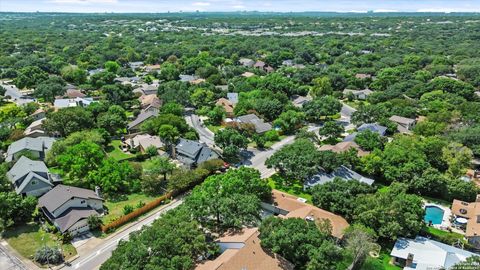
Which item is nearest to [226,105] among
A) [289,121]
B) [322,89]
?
[289,121]

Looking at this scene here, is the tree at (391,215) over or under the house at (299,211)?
over

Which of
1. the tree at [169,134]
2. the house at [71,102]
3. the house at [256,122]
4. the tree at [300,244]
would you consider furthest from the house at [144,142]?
the tree at [300,244]

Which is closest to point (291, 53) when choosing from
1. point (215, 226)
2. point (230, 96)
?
point (230, 96)

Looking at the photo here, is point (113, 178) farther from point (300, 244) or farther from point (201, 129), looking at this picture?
point (201, 129)

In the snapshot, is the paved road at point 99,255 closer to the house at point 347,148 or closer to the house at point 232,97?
the house at point 347,148

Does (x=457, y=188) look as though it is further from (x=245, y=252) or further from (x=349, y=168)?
(x=245, y=252)

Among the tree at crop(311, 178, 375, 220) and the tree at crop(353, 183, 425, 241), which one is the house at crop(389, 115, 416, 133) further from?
the tree at crop(353, 183, 425, 241)

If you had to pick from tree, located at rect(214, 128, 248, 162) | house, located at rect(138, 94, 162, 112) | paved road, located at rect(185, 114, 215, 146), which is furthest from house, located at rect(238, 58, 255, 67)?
tree, located at rect(214, 128, 248, 162)
